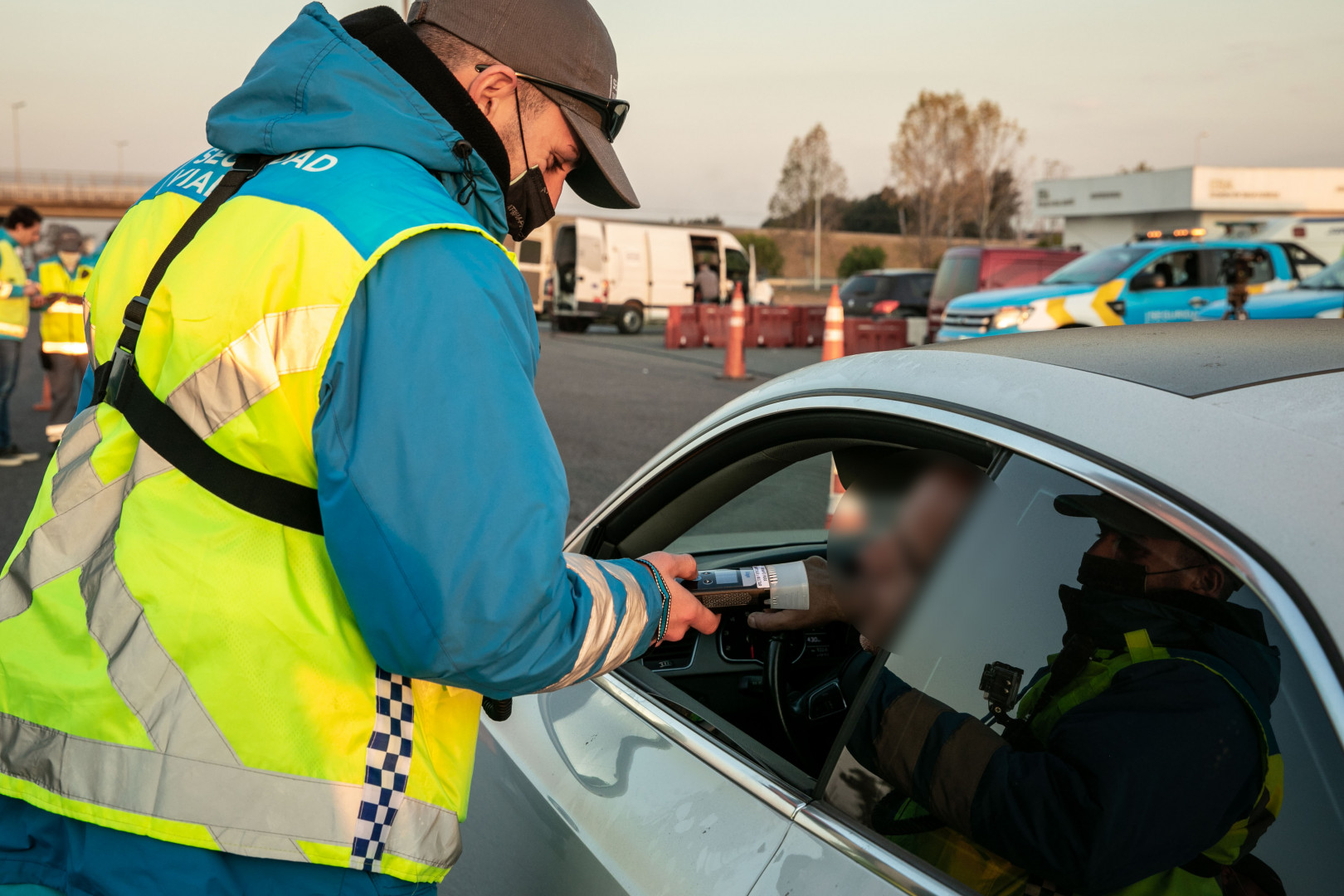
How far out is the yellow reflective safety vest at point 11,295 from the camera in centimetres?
815

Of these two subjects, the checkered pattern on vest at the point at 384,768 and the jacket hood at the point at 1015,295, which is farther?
the jacket hood at the point at 1015,295

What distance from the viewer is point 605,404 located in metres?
12.4

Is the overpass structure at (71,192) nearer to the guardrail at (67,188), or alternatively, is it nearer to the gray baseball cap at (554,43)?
the guardrail at (67,188)

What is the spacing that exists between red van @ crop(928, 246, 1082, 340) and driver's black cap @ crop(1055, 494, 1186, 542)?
15984 millimetres

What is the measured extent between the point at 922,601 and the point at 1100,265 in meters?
13.8

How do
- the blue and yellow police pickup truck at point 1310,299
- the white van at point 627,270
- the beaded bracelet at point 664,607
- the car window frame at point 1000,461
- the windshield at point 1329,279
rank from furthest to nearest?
the white van at point 627,270, the windshield at point 1329,279, the blue and yellow police pickup truck at point 1310,299, the beaded bracelet at point 664,607, the car window frame at point 1000,461

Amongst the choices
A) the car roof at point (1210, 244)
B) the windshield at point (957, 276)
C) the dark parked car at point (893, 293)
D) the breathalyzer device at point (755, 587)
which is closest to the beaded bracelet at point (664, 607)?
the breathalyzer device at point (755, 587)

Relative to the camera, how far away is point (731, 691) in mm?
2145

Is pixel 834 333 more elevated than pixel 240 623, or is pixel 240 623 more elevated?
pixel 834 333

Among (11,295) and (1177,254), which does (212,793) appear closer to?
(11,295)

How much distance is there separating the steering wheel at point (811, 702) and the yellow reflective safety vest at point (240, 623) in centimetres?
82

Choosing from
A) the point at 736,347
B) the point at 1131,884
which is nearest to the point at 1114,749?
the point at 1131,884

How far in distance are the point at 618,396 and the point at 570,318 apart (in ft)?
43.1

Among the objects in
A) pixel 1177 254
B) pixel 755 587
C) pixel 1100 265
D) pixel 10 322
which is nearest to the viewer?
pixel 755 587
